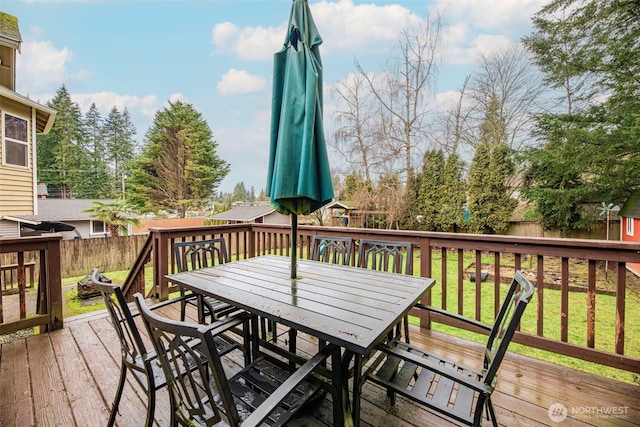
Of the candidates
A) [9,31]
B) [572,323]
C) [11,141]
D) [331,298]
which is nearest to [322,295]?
[331,298]

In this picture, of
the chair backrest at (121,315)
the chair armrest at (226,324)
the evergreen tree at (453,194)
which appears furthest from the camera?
the evergreen tree at (453,194)

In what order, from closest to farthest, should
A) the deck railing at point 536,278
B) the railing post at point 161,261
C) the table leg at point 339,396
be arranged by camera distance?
the table leg at point 339,396 → the deck railing at point 536,278 → the railing post at point 161,261

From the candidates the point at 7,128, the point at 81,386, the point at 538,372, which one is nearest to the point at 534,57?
the point at 538,372

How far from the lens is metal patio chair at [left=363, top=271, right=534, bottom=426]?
3.88 feet

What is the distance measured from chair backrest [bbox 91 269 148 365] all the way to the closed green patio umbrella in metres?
1.04

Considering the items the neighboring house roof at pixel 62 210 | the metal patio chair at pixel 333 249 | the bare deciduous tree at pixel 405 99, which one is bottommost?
the metal patio chair at pixel 333 249

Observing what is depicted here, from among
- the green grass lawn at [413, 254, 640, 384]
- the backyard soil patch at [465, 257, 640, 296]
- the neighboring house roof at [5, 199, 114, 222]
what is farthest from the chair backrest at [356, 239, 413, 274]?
the neighboring house roof at [5, 199, 114, 222]

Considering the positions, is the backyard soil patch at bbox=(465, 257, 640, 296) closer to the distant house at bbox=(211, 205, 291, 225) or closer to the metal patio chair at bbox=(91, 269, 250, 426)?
the metal patio chair at bbox=(91, 269, 250, 426)

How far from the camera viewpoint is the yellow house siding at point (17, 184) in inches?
292

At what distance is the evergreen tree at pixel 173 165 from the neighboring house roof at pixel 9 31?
12613 mm

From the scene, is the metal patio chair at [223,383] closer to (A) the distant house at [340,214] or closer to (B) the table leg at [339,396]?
(B) the table leg at [339,396]

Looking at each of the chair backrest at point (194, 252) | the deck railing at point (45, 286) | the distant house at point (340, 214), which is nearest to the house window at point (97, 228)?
the distant house at point (340, 214)

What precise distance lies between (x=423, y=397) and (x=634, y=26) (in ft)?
36.6

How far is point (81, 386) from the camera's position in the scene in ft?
6.76
